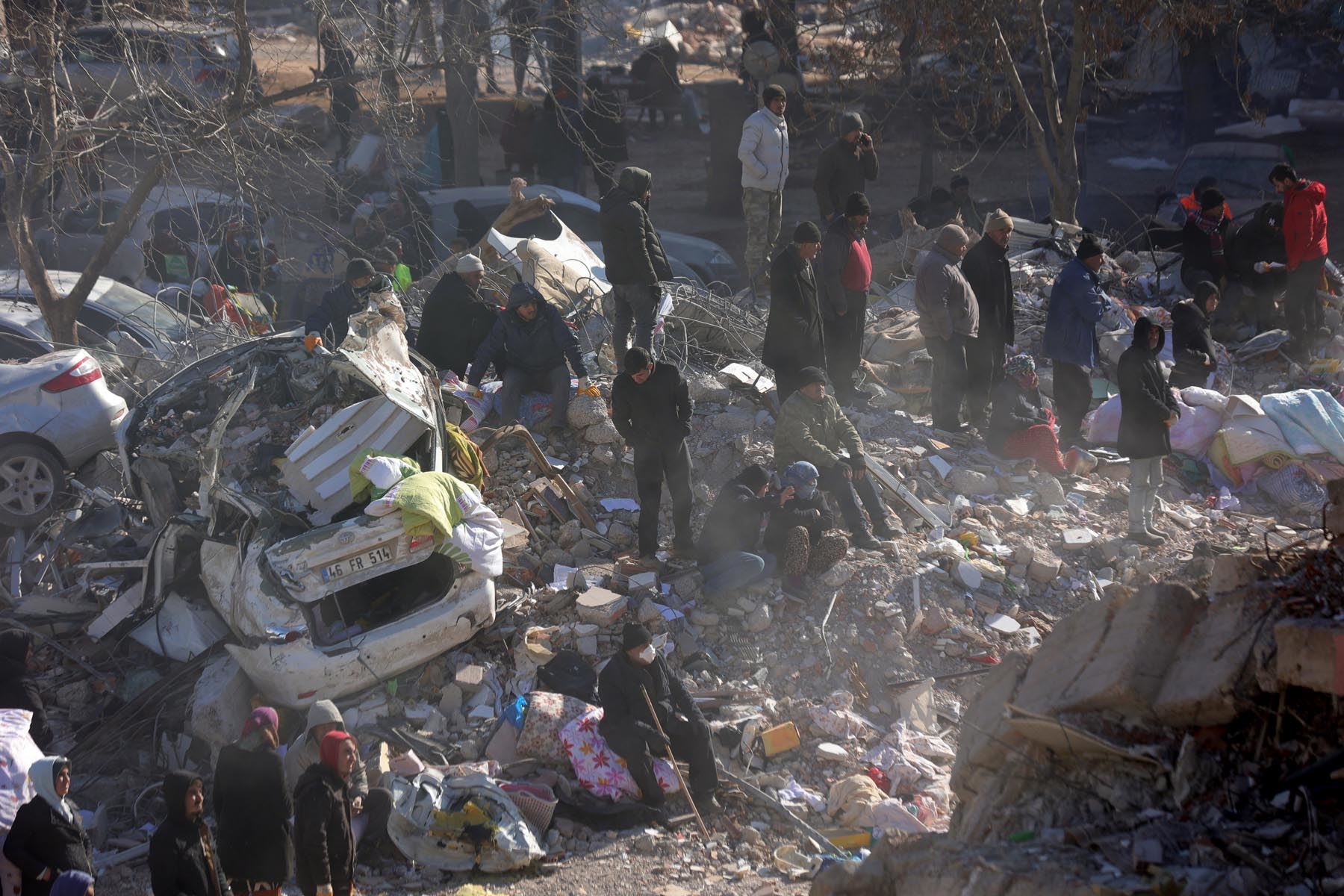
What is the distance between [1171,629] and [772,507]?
414cm

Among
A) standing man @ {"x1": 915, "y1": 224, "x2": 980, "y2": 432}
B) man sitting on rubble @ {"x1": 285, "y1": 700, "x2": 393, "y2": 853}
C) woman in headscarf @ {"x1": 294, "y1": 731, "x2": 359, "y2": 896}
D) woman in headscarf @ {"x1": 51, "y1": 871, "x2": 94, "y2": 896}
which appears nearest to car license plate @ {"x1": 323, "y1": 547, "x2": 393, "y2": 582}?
man sitting on rubble @ {"x1": 285, "y1": 700, "x2": 393, "y2": 853}

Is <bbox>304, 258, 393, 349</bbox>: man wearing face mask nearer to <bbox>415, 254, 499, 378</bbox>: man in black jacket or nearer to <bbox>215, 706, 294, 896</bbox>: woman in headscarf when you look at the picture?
<bbox>415, 254, 499, 378</bbox>: man in black jacket

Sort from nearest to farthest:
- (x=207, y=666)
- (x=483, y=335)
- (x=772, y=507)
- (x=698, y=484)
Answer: (x=207, y=666) → (x=772, y=507) → (x=698, y=484) → (x=483, y=335)

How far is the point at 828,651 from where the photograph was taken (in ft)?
26.5

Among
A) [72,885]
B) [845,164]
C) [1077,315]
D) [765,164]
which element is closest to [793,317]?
[1077,315]

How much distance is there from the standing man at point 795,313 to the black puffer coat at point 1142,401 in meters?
2.23

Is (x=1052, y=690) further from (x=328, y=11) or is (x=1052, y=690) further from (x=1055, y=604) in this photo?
(x=328, y=11)

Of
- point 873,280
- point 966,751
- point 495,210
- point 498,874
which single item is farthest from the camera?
point 495,210

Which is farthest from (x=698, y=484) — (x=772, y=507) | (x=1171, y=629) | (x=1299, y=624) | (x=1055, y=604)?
(x=1299, y=624)

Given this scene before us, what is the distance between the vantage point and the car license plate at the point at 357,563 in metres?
7.19

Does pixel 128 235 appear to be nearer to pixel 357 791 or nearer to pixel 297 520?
pixel 297 520

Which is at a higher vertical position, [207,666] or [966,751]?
[966,751]

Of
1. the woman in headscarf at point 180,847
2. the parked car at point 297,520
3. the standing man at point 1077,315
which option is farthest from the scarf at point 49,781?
the standing man at point 1077,315

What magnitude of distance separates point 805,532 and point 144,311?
7447mm
